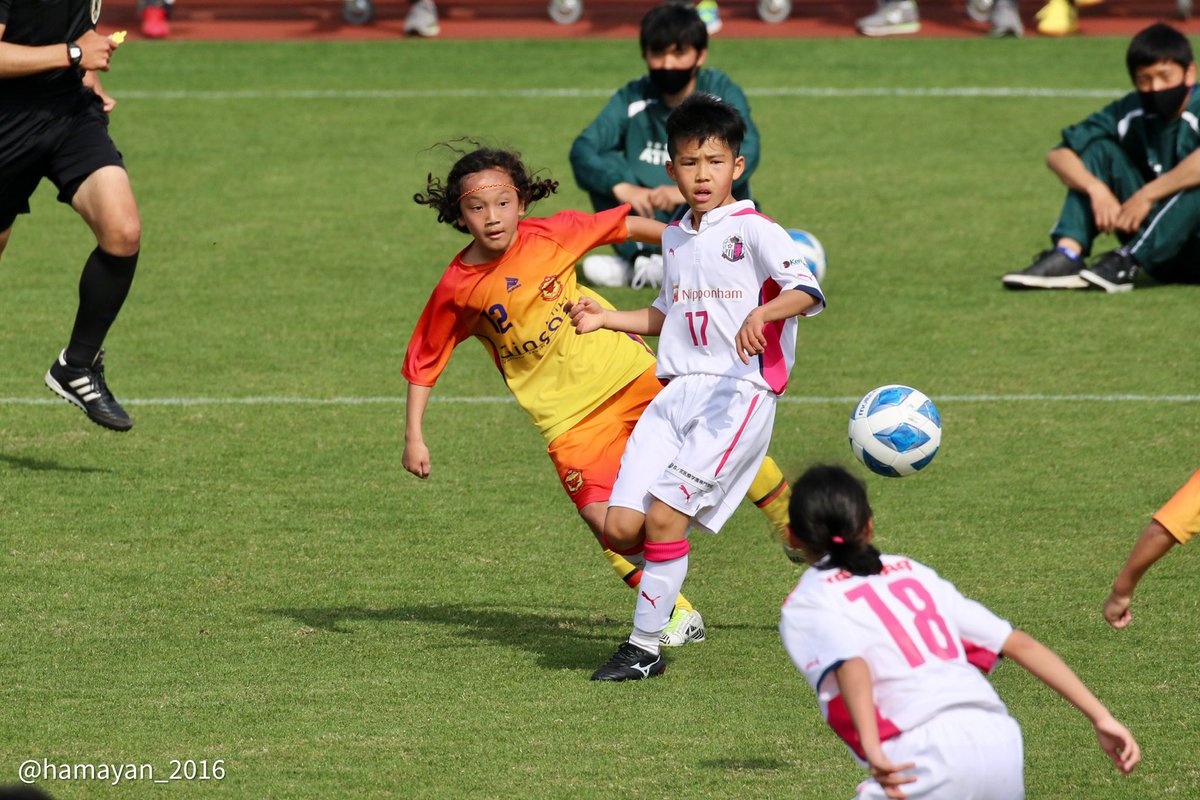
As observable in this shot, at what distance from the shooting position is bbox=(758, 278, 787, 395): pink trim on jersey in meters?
5.09

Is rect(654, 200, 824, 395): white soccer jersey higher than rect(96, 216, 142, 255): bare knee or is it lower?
higher

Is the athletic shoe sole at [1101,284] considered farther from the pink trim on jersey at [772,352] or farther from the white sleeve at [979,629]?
the white sleeve at [979,629]

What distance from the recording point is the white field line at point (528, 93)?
14680 mm

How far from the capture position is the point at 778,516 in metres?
5.74

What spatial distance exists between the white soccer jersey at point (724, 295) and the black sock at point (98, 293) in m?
2.87

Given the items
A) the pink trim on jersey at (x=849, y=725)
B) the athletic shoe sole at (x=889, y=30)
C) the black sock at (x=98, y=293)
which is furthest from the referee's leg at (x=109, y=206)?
the athletic shoe sole at (x=889, y=30)

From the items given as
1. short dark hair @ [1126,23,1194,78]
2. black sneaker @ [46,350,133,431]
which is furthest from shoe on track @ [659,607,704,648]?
short dark hair @ [1126,23,1194,78]

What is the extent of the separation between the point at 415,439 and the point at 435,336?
0.36 metres

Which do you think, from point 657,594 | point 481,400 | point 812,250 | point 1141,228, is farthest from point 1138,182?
point 657,594

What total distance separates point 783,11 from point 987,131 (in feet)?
14.6

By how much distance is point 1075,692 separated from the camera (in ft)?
11.0

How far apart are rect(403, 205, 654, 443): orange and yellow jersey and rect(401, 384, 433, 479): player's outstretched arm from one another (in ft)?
0.16

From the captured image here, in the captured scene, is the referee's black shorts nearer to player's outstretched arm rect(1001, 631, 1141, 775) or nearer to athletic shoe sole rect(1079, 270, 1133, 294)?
player's outstretched arm rect(1001, 631, 1141, 775)

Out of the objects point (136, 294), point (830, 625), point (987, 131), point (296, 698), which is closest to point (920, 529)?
point (296, 698)
